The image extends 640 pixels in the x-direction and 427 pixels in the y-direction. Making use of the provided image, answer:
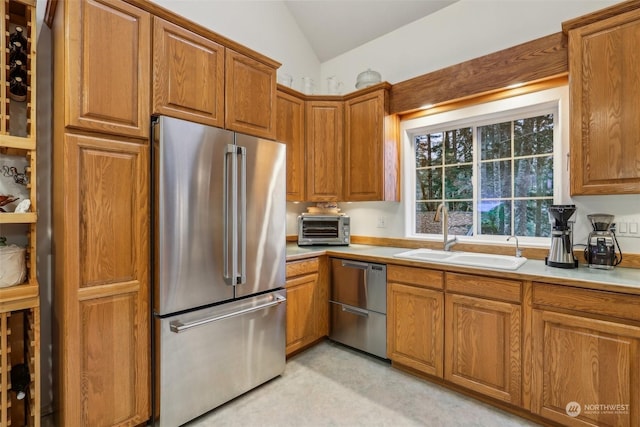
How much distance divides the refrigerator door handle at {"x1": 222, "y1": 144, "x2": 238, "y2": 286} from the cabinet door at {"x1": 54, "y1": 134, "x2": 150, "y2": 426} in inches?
17.0

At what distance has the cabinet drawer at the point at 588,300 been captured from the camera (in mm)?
1531

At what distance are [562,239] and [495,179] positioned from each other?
0.84m

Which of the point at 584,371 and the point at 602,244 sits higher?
the point at 602,244

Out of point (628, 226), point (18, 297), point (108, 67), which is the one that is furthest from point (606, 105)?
point (18, 297)

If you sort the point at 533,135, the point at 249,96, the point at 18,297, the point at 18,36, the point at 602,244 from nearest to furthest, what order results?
the point at 18,297 < the point at 18,36 < the point at 602,244 < the point at 249,96 < the point at 533,135

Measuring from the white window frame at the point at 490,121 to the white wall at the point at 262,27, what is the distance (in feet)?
4.91

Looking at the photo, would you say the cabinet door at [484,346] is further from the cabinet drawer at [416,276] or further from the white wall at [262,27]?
the white wall at [262,27]

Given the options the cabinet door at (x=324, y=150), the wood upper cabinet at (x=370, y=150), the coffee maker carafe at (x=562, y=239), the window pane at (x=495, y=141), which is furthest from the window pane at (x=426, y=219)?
the coffee maker carafe at (x=562, y=239)

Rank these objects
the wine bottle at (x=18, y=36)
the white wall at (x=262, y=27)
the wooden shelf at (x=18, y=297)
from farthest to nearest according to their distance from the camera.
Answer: the white wall at (x=262, y=27)
the wine bottle at (x=18, y=36)
the wooden shelf at (x=18, y=297)

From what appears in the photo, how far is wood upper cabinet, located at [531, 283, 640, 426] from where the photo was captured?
5.04ft

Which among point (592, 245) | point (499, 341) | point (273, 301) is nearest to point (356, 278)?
point (273, 301)

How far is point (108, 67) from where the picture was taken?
159 centimetres

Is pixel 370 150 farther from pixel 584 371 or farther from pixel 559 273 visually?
pixel 584 371

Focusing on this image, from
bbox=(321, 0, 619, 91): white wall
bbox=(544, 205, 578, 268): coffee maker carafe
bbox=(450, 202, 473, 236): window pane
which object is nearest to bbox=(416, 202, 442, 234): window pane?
bbox=(450, 202, 473, 236): window pane
